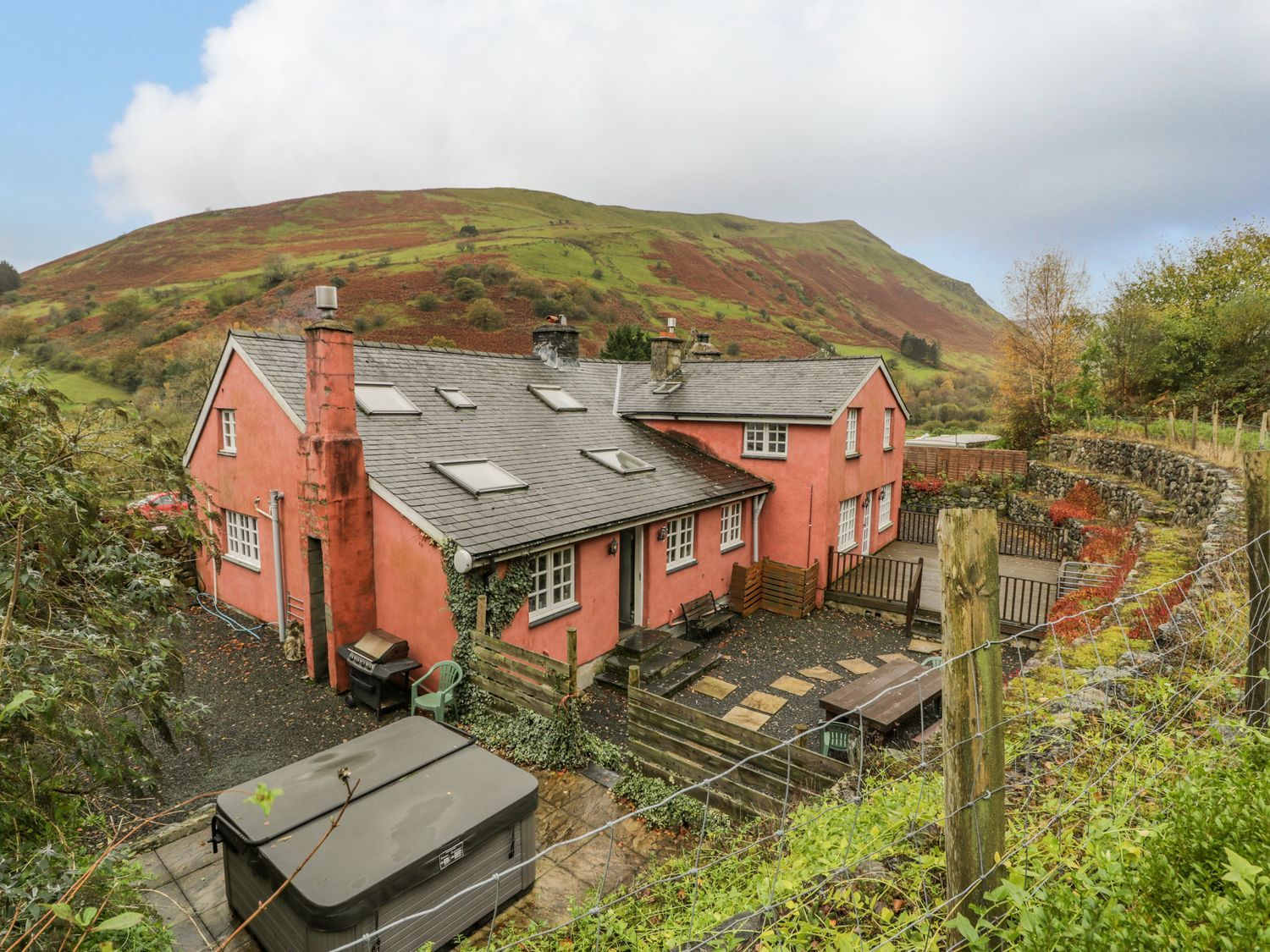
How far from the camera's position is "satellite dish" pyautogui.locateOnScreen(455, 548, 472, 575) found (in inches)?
385

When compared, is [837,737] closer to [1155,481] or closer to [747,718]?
[747,718]

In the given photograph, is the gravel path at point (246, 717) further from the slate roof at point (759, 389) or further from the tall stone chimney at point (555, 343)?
the slate roof at point (759, 389)

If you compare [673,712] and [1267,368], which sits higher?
[1267,368]

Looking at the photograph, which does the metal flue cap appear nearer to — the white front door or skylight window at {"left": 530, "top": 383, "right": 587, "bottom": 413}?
skylight window at {"left": 530, "top": 383, "right": 587, "bottom": 413}

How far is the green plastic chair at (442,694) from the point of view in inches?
390

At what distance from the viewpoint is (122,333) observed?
5075 cm

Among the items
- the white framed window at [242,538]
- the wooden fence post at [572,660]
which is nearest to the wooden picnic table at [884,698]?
the wooden fence post at [572,660]

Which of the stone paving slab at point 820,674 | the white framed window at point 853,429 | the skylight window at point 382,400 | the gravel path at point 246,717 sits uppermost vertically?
the skylight window at point 382,400

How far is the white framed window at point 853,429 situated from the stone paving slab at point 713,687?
8.63m

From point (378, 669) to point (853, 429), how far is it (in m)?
14.3

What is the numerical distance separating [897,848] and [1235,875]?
6.47 ft

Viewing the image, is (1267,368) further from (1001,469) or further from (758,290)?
(758,290)

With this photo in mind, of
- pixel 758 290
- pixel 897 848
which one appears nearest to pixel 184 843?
pixel 897 848

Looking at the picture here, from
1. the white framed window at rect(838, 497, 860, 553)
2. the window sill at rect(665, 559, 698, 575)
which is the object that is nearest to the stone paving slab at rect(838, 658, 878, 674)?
the window sill at rect(665, 559, 698, 575)
